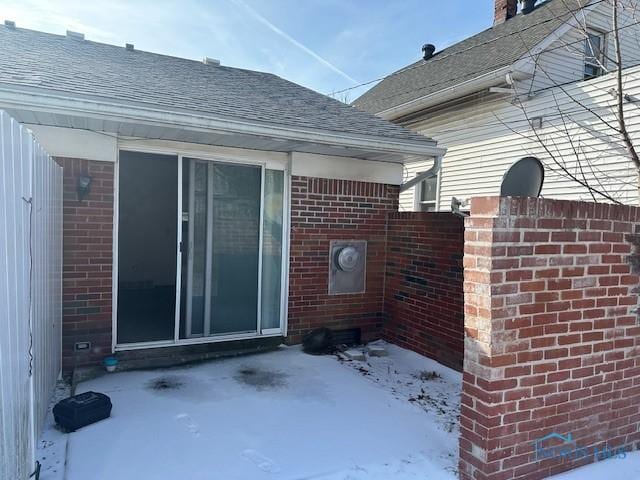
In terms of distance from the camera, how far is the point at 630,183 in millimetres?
5852

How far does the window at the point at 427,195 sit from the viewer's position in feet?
31.7

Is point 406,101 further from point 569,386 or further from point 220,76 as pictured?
point 569,386

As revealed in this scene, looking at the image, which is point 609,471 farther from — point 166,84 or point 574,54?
point 574,54

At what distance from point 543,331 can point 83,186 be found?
4192mm

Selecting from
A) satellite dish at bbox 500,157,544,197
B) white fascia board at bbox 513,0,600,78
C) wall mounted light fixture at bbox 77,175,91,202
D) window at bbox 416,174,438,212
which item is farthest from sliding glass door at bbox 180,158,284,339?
window at bbox 416,174,438,212

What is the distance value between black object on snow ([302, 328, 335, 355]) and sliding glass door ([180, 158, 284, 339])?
0.43 meters

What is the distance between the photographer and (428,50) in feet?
40.0

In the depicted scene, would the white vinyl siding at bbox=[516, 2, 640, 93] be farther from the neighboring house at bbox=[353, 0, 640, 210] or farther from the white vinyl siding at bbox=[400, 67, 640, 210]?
the white vinyl siding at bbox=[400, 67, 640, 210]

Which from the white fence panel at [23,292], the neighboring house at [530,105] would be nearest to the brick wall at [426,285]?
the neighboring house at [530,105]

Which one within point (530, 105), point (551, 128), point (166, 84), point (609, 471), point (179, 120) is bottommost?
point (609, 471)

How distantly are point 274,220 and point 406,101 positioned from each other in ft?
17.6

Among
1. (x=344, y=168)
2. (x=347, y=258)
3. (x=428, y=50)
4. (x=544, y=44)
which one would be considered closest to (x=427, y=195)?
(x=544, y=44)

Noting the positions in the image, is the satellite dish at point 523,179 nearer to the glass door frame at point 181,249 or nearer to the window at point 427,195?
the glass door frame at point 181,249

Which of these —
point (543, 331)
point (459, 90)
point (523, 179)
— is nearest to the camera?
point (543, 331)
